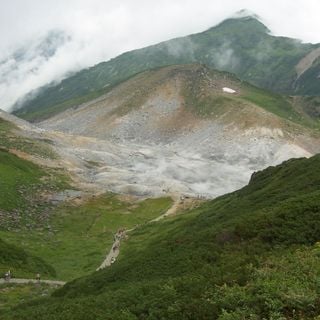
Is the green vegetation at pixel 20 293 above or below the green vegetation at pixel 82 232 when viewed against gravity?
Result: below

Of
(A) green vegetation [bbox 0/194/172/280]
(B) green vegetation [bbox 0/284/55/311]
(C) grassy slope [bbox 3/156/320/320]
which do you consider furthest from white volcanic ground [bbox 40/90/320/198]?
(C) grassy slope [bbox 3/156/320/320]

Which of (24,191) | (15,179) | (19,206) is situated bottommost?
(19,206)

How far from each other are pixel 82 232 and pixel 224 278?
73678mm

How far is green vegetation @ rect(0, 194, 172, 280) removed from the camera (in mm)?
83250

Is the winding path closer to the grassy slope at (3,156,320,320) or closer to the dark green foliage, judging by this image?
the dark green foliage

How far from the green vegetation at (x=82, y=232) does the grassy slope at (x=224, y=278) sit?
28.4 metres

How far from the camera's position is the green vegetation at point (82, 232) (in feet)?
273

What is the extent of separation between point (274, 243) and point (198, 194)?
95.6 metres

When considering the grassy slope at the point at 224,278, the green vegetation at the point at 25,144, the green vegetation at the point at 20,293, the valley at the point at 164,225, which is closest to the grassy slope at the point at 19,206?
the valley at the point at 164,225

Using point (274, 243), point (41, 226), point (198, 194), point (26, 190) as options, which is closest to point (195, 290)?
point (274, 243)

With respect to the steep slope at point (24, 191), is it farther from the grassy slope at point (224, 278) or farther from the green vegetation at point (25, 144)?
the grassy slope at point (224, 278)

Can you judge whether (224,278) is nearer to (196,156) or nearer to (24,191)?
(24,191)

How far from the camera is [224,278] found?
3291 cm

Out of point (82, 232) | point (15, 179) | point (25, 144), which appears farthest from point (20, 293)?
point (25, 144)
